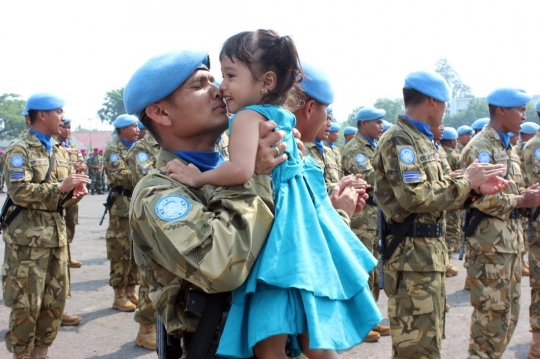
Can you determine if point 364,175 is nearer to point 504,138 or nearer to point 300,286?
point 504,138

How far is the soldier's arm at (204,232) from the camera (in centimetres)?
175

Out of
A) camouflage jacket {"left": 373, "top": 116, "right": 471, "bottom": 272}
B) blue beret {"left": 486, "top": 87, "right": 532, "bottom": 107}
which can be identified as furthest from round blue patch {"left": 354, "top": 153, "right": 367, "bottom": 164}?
camouflage jacket {"left": 373, "top": 116, "right": 471, "bottom": 272}

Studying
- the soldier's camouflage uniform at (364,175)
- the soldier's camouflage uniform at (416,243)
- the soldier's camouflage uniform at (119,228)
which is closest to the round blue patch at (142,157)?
the soldier's camouflage uniform at (119,228)

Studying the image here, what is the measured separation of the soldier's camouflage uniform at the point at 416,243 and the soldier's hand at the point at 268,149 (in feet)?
7.85

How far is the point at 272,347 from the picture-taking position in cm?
188

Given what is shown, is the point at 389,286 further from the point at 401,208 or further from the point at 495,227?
the point at 495,227

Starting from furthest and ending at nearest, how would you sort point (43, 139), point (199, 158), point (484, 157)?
point (43, 139) → point (484, 157) → point (199, 158)

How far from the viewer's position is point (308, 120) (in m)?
2.71

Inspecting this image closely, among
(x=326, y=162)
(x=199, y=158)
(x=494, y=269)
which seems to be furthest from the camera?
(x=326, y=162)

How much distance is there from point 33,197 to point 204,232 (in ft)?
12.9

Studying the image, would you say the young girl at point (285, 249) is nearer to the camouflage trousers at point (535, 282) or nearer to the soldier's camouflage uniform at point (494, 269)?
the soldier's camouflage uniform at point (494, 269)

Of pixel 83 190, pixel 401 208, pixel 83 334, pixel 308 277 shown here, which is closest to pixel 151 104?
pixel 308 277

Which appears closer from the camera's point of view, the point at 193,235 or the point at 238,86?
the point at 193,235

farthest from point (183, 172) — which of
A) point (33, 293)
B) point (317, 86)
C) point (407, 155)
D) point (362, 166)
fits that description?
point (362, 166)
